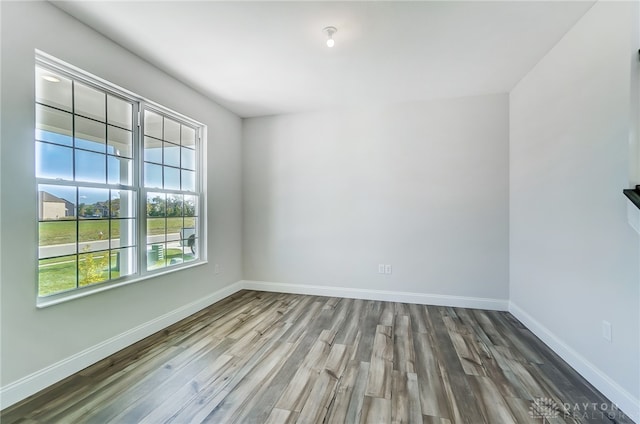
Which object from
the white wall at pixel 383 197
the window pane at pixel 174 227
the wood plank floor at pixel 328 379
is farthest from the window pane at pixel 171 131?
the wood plank floor at pixel 328 379

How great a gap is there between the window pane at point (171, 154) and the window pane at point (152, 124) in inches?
5.8

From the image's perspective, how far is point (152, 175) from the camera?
281 centimetres

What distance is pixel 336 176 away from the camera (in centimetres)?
387

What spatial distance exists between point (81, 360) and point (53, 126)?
1.83m

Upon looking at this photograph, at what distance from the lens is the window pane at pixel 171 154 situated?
3025 mm

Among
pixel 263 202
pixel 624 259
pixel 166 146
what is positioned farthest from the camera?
pixel 263 202

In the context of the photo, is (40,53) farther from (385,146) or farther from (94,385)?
(385,146)

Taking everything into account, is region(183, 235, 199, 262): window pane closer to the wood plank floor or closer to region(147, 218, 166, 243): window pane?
region(147, 218, 166, 243): window pane

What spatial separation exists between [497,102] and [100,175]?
4.42 metres

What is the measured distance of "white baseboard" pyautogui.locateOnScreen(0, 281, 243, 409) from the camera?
1695mm

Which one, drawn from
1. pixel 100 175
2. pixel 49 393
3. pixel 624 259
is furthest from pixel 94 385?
pixel 624 259

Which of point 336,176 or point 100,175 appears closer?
point 100,175

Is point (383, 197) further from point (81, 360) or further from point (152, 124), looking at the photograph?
point (81, 360)

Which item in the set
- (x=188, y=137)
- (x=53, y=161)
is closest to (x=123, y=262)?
(x=53, y=161)
